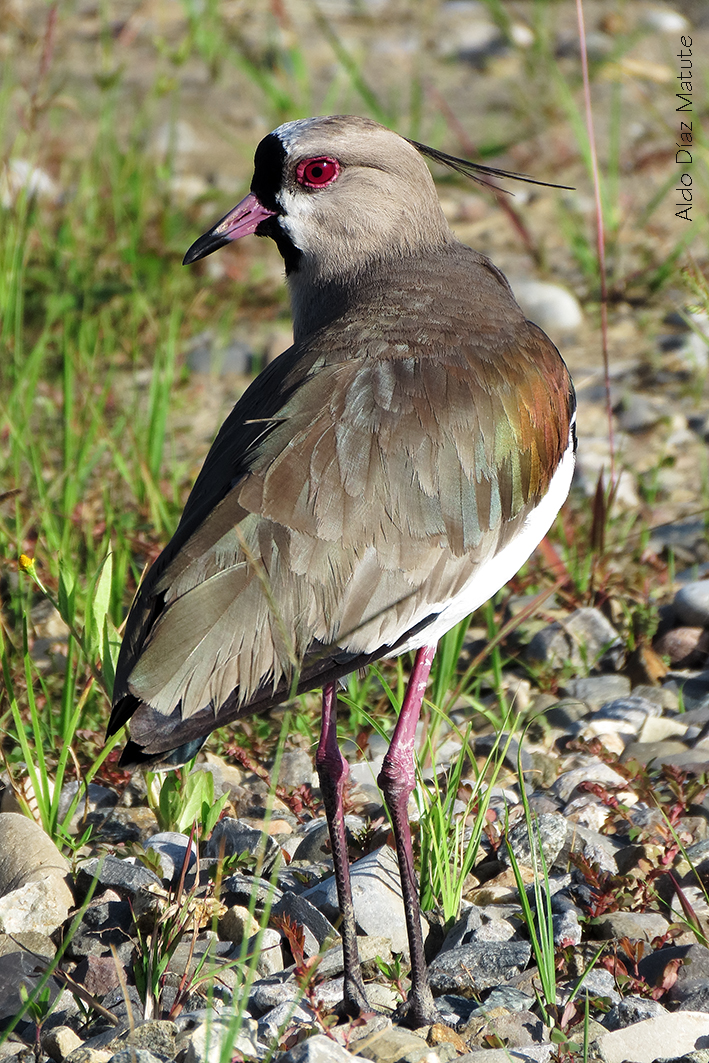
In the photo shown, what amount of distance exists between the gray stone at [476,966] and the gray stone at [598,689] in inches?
47.8

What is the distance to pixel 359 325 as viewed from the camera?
3.09m

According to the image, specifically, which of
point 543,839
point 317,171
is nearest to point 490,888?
point 543,839

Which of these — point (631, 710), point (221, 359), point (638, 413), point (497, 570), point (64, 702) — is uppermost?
point (221, 359)

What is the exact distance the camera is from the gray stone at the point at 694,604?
13.5 feet

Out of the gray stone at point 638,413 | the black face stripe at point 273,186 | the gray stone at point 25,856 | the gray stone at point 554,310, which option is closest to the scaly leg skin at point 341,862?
the gray stone at point 25,856

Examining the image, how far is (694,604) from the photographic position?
4.13m

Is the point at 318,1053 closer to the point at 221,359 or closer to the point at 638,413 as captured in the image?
the point at 638,413

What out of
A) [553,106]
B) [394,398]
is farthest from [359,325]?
[553,106]

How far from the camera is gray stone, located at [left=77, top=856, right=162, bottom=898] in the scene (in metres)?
3.05

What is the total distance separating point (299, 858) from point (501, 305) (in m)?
1.58

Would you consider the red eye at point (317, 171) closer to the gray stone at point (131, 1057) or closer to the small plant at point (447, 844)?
the small plant at point (447, 844)

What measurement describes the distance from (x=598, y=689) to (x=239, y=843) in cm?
134

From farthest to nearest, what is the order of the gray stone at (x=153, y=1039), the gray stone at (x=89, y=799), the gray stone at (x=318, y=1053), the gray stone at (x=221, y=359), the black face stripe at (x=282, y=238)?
1. the gray stone at (x=221, y=359)
2. the black face stripe at (x=282, y=238)
3. the gray stone at (x=89, y=799)
4. the gray stone at (x=153, y=1039)
5. the gray stone at (x=318, y=1053)

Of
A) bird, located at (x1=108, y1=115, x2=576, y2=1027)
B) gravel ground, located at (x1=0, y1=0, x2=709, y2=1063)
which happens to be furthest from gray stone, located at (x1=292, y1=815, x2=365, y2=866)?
bird, located at (x1=108, y1=115, x2=576, y2=1027)
